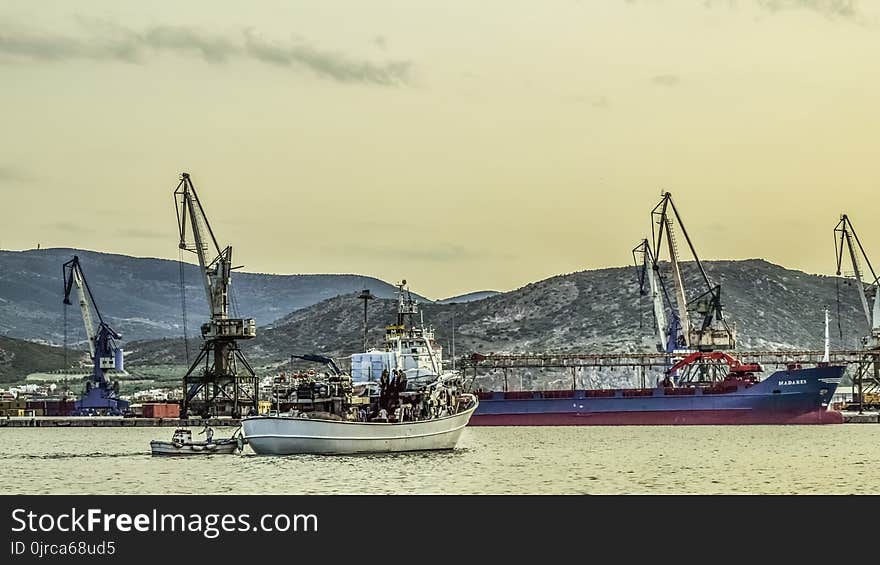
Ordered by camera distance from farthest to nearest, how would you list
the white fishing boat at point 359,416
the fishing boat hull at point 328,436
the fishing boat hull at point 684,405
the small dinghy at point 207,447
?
the fishing boat hull at point 684,405 < the small dinghy at point 207,447 < the white fishing boat at point 359,416 < the fishing boat hull at point 328,436

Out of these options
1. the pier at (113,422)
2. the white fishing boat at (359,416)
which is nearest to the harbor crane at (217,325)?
the pier at (113,422)

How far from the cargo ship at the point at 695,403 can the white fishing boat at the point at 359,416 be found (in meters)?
66.0

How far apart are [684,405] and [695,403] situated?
1.27 m

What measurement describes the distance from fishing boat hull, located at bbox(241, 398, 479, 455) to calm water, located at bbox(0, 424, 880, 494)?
0.80 meters

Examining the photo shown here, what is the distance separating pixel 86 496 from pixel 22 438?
8440 centimetres

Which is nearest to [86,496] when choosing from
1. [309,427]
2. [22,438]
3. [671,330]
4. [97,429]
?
[309,427]

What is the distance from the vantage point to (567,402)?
550 ft

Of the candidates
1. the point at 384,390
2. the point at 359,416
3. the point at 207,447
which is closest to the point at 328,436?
the point at 359,416

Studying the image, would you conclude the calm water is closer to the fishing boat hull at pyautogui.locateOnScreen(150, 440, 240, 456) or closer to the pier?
the fishing boat hull at pyautogui.locateOnScreen(150, 440, 240, 456)

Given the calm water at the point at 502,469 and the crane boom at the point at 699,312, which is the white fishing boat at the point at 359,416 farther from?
the crane boom at the point at 699,312

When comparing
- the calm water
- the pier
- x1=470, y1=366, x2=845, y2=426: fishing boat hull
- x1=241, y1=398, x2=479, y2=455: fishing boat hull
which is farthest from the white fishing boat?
the pier

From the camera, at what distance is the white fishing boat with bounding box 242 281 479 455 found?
3533 inches

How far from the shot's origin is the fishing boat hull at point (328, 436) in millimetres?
89312
